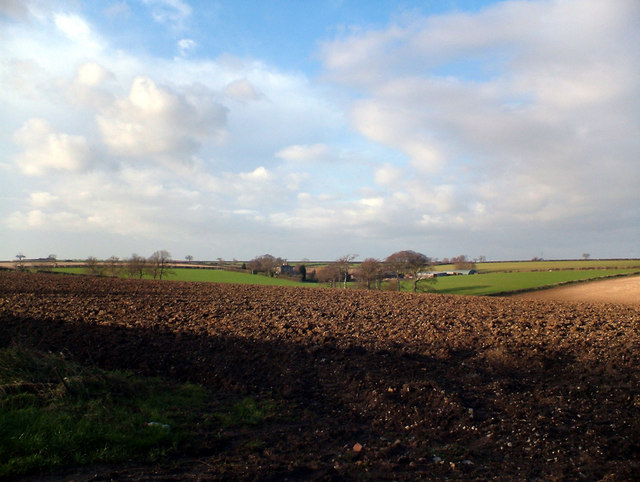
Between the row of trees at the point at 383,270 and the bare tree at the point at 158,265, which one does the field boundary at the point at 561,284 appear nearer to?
the row of trees at the point at 383,270

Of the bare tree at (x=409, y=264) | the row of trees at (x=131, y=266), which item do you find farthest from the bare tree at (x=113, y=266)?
the bare tree at (x=409, y=264)

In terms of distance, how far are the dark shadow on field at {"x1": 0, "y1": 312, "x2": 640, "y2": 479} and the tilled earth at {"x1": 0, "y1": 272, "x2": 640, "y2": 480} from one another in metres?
0.04

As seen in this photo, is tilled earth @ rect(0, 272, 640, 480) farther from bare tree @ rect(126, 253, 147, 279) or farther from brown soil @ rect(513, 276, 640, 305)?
bare tree @ rect(126, 253, 147, 279)

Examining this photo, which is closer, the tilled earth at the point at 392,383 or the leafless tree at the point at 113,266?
the tilled earth at the point at 392,383

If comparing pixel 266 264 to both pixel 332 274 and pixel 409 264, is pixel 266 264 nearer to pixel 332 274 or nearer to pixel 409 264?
pixel 332 274

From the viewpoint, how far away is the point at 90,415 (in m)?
6.75

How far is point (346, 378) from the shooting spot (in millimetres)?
10156

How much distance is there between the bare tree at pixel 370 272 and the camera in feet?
189

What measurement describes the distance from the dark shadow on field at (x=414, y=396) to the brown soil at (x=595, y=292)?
30.7 metres

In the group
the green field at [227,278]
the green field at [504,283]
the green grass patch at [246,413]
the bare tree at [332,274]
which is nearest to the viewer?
the green grass patch at [246,413]

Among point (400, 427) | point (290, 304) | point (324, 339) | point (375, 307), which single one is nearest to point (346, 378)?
point (400, 427)

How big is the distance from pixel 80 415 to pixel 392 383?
596cm

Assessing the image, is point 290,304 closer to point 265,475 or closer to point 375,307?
point 375,307

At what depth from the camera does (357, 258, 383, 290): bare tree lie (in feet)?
189
